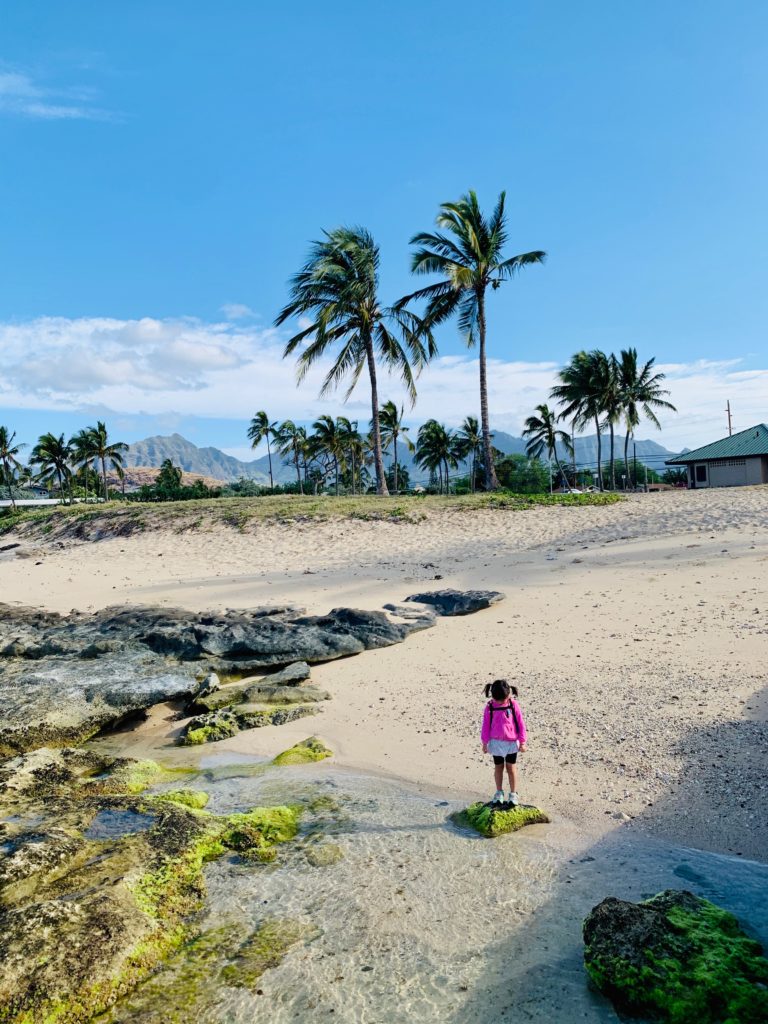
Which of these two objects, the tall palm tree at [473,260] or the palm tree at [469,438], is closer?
the tall palm tree at [473,260]

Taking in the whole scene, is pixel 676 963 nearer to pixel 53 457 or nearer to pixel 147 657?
pixel 147 657

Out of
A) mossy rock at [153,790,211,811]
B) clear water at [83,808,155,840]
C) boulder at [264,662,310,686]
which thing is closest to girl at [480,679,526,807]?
mossy rock at [153,790,211,811]

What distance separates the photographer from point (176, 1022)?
11.0 ft

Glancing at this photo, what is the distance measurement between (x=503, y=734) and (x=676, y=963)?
2171 millimetres

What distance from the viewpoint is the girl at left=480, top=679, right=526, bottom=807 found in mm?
5418

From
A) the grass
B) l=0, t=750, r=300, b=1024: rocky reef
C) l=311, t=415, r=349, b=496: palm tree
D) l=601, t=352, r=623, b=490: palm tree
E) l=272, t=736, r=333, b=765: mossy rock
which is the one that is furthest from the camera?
l=311, t=415, r=349, b=496: palm tree

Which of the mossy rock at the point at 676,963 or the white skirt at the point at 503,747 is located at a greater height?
the white skirt at the point at 503,747

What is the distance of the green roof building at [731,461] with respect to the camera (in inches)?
1442

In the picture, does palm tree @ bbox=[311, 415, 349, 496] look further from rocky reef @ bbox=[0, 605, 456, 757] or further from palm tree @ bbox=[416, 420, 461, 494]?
rocky reef @ bbox=[0, 605, 456, 757]

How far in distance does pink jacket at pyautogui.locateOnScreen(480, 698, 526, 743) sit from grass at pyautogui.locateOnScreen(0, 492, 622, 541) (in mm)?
15906

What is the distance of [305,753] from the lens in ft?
22.7

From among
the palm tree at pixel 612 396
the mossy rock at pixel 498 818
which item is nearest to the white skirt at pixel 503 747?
the mossy rock at pixel 498 818

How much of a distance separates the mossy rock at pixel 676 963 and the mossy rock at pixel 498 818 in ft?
4.50

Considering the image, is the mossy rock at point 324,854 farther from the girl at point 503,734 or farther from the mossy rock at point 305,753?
the mossy rock at point 305,753
